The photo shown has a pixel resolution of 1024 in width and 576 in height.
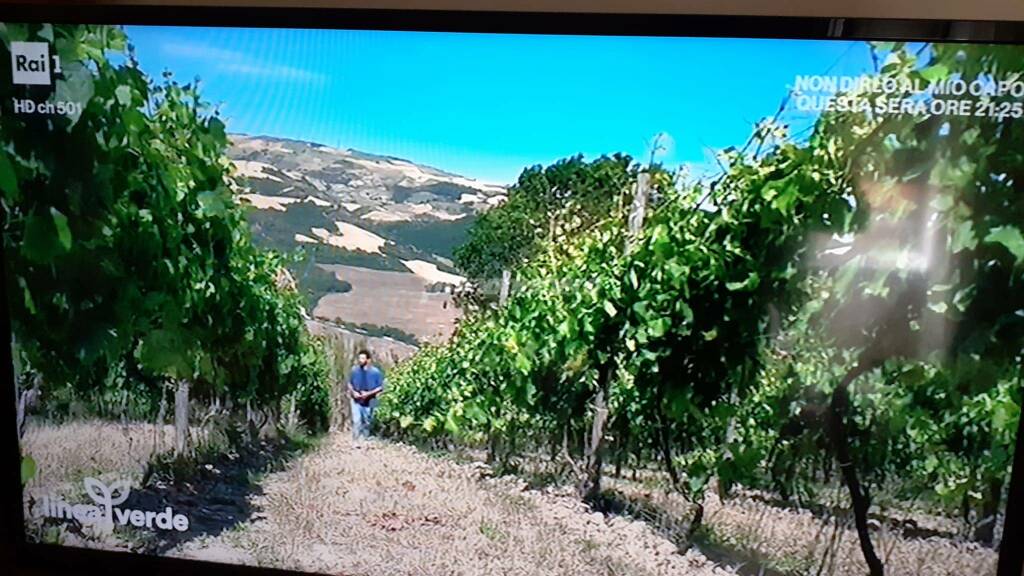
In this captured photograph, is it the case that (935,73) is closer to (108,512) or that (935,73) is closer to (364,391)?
(364,391)

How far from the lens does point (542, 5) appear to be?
4.92ft

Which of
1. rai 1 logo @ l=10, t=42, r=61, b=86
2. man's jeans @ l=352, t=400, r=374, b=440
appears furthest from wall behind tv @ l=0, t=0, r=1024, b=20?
man's jeans @ l=352, t=400, r=374, b=440

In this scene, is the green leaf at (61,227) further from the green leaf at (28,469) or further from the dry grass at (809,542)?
the dry grass at (809,542)

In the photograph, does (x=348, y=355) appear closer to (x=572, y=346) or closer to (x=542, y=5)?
(x=572, y=346)

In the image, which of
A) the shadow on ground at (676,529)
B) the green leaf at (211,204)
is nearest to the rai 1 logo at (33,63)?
the green leaf at (211,204)

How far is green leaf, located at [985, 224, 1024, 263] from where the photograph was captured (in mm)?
1218

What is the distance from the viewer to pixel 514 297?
134 cm

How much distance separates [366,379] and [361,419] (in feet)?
0.19

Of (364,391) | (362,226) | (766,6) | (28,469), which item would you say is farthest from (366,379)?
(766,6)

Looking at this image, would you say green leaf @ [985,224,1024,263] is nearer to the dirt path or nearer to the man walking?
the dirt path

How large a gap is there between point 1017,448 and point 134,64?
50.0 inches

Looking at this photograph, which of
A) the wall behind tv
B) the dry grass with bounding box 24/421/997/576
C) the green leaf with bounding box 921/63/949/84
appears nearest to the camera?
the green leaf with bounding box 921/63/949/84

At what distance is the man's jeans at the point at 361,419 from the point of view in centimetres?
139

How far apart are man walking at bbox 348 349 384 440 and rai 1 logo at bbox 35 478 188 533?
312mm
